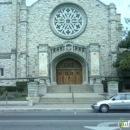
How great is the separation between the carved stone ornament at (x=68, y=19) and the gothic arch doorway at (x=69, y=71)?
3952 millimetres

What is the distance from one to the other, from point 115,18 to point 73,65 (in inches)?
332

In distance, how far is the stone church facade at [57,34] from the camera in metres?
35.5

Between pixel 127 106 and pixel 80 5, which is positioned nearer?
pixel 127 106

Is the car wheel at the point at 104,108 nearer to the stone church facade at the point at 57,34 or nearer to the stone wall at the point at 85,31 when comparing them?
the stone church facade at the point at 57,34

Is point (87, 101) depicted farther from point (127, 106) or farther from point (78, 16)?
point (78, 16)

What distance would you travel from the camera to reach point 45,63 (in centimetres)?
3312

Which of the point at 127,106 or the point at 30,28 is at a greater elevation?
the point at 30,28

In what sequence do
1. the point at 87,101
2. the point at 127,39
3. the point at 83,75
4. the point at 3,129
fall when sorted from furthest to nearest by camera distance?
the point at 83,75 < the point at 127,39 < the point at 87,101 < the point at 3,129

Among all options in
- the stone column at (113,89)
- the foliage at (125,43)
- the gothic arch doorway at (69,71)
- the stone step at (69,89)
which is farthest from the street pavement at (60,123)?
the gothic arch doorway at (69,71)

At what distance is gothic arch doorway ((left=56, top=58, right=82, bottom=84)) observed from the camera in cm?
3647

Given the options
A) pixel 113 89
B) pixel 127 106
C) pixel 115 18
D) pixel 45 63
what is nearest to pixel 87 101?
pixel 113 89

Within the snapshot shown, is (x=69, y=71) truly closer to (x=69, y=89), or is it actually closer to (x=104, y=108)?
(x=69, y=89)

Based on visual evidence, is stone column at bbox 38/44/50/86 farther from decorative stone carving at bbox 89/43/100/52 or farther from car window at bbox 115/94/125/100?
car window at bbox 115/94/125/100

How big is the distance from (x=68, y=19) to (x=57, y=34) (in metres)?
2.70
